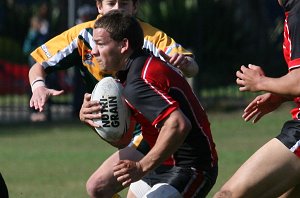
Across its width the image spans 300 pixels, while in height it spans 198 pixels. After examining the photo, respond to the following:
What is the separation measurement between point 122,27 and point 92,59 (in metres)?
1.48

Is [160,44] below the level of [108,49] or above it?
below

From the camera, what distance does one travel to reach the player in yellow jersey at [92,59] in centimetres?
750

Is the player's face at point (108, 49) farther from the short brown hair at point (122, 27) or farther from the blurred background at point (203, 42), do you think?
the blurred background at point (203, 42)

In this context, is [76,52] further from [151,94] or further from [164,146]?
[164,146]

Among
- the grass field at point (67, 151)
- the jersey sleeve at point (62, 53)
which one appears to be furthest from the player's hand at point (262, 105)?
the grass field at point (67, 151)

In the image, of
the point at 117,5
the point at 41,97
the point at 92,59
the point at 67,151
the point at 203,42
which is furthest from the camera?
the point at 203,42

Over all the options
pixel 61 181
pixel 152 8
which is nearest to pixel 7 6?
pixel 152 8

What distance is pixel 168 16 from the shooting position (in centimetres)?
2467

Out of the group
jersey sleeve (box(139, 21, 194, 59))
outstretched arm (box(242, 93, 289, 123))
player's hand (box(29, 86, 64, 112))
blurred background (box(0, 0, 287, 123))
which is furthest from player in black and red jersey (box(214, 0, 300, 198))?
blurred background (box(0, 0, 287, 123))

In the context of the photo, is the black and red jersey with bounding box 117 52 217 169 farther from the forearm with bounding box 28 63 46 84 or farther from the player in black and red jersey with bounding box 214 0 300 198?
the forearm with bounding box 28 63 46 84

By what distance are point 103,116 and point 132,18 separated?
663 millimetres

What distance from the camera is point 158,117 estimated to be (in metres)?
6.43

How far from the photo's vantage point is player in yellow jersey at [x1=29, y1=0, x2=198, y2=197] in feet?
24.6

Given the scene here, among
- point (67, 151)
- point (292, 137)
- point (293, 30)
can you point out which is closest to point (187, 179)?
point (292, 137)
